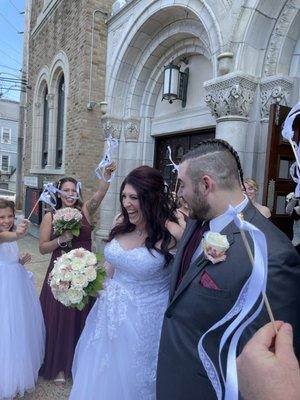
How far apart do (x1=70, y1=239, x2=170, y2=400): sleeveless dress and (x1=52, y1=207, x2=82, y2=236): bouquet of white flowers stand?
902 millimetres

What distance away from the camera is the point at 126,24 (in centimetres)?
708

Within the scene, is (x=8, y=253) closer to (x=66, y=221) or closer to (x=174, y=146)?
(x=66, y=221)

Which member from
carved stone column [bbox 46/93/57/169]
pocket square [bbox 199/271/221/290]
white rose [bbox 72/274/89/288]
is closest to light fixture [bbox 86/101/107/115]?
carved stone column [bbox 46/93/57/169]

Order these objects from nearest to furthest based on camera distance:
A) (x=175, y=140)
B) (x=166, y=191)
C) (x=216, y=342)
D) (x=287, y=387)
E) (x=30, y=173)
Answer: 1. (x=287, y=387)
2. (x=216, y=342)
3. (x=166, y=191)
4. (x=175, y=140)
5. (x=30, y=173)

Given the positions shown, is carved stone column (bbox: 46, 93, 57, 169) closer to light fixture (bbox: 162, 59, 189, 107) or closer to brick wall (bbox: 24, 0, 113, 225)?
brick wall (bbox: 24, 0, 113, 225)

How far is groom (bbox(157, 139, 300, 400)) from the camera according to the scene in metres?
1.32

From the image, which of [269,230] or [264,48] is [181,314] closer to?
[269,230]

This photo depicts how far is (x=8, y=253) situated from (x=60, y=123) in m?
8.23

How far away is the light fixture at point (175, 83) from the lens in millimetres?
6148

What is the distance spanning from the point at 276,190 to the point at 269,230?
2.93 metres

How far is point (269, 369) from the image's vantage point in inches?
26.7

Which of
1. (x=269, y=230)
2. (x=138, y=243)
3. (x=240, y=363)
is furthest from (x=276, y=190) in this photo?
(x=240, y=363)

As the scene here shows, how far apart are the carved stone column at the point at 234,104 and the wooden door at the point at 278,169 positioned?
0.48m

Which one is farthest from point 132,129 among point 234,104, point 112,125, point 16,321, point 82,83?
point 16,321
